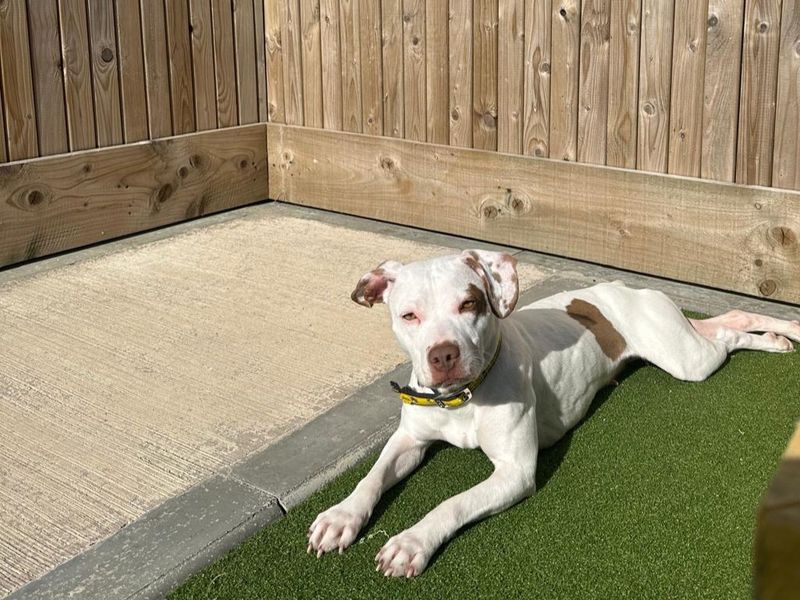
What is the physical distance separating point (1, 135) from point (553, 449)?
3657 mm

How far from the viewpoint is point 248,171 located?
7.20 m

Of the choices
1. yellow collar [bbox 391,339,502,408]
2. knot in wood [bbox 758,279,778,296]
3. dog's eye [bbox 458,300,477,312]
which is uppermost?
dog's eye [bbox 458,300,477,312]

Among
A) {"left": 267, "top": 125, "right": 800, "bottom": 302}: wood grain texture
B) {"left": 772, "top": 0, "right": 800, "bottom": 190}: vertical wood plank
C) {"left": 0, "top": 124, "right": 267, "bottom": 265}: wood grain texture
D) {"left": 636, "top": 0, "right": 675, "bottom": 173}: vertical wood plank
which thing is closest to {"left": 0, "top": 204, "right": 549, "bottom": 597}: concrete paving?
{"left": 0, "top": 124, "right": 267, "bottom": 265}: wood grain texture

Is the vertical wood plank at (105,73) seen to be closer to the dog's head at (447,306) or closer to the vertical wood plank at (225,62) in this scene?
the vertical wood plank at (225,62)

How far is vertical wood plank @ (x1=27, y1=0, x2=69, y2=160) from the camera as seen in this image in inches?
224

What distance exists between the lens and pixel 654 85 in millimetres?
5348

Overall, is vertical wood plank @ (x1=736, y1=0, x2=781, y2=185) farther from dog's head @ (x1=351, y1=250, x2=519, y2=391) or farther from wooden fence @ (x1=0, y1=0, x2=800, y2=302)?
Answer: dog's head @ (x1=351, y1=250, x2=519, y2=391)

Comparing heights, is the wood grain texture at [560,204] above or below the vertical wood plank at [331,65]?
below

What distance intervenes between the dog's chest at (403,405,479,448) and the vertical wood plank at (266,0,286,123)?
13.8 feet

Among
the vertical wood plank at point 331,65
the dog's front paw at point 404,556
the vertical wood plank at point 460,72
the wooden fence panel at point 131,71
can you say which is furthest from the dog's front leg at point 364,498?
the vertical wood plank at point 331,65

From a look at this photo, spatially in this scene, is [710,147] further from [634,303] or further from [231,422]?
[231,422]

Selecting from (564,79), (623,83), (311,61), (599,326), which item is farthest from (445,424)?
(311,61)

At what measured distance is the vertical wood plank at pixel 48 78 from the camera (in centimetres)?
570

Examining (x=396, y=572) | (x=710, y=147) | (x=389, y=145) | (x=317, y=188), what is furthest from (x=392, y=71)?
(x=396, y=572)
